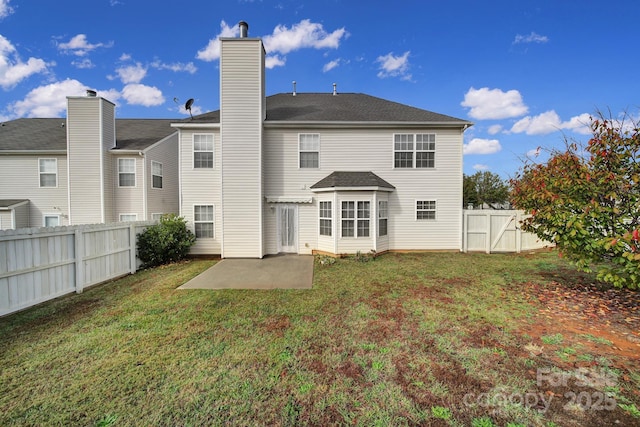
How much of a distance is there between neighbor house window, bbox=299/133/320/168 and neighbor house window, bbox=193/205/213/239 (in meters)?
4.50

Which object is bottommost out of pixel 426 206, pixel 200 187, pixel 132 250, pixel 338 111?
pixel 132 250

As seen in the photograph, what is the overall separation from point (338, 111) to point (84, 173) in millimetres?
12441

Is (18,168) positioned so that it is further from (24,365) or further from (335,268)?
(335,268)

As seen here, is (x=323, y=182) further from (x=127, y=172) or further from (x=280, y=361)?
(x=127, y=172)

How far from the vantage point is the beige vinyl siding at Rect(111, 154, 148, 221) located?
12.5 metres

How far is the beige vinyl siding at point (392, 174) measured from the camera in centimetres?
1091

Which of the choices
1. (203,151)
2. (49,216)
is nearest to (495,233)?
(203,151)

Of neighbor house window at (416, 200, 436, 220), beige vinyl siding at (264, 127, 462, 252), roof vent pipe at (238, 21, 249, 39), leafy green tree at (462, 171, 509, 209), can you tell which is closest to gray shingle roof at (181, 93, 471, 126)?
beige vinyl siding at (264, 127, 462, 252)

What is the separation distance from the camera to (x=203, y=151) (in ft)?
35.2

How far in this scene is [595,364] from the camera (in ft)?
10.6

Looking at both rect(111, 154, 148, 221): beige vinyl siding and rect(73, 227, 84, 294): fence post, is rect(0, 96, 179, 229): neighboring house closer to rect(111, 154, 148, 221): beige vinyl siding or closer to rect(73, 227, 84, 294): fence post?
rect(111, 154, 148, 221): beige vinyl siding

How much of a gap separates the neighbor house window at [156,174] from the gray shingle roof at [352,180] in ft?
27.9

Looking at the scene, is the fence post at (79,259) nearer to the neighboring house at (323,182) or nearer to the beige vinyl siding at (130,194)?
the neighboring house at (323,182)

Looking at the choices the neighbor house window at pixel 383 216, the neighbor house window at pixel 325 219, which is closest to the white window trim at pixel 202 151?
the neighbor house window at pixel 325 219
